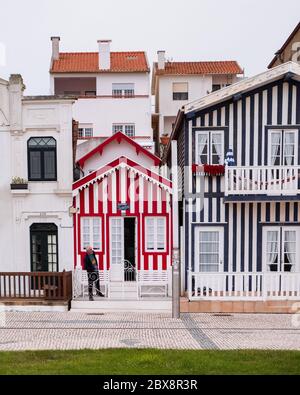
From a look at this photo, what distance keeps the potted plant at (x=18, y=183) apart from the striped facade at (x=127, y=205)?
186cm

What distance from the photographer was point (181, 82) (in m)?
37.0

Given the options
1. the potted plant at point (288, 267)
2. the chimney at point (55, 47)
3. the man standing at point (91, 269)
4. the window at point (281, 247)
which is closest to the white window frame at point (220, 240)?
the window at point (281, 247)

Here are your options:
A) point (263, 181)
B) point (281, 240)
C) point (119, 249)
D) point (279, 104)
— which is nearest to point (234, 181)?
point (263, 181)

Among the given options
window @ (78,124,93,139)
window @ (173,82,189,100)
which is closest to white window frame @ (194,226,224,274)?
window @ (78,124,93,139)

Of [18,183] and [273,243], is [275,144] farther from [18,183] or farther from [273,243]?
[18,183]

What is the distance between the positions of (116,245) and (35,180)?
3735 mm

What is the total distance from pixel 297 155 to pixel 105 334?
901cm

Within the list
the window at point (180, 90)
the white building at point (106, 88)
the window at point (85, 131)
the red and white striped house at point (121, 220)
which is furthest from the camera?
the window at point (180, 90)

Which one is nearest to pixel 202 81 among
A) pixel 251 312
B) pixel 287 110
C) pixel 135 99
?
pixel 135 99

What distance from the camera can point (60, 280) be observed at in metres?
15.6

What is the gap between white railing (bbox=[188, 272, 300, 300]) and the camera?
15.4m

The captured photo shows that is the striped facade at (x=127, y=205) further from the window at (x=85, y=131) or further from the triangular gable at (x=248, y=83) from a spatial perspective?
the window at (x=85, y=131)

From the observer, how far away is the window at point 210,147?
53.4 feet

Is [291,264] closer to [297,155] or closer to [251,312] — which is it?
[251,312]
